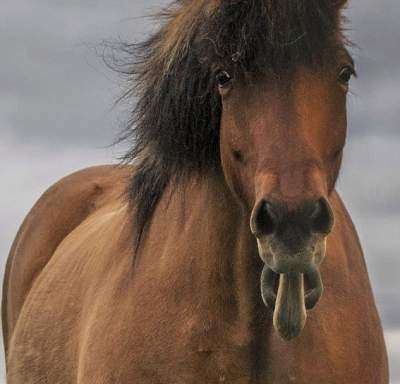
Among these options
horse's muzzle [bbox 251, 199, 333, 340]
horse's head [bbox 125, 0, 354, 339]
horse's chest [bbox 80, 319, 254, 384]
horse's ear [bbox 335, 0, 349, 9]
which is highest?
horse's ear [bbox 335, 0, 349, 9]

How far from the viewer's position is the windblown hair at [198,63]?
471 centimetres

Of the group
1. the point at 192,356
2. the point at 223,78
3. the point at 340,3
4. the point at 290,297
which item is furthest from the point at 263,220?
the point at 340,3

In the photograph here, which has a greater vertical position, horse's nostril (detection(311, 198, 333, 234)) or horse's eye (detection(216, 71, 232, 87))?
horse's eye (detection(216, 71, 232, 87))

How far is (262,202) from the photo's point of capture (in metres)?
4.34

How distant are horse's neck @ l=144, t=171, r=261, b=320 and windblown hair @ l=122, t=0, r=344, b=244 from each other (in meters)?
0.15

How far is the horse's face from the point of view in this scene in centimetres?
432

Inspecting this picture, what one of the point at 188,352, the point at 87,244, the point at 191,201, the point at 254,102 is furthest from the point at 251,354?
the point at 87,244

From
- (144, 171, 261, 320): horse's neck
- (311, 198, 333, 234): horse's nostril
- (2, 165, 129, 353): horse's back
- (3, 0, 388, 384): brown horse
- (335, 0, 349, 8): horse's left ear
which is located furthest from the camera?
(2, 165, 129, 353): horse's back

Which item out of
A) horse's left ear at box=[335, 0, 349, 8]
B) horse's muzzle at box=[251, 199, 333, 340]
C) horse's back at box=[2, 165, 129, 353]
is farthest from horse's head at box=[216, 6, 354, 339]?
horse's back at box=[2, 165, 129, 353]

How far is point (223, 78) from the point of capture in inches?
189

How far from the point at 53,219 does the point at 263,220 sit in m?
4.45

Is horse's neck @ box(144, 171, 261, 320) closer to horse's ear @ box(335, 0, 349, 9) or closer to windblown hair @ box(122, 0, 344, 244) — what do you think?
windblown hair @ box(122, 0, 344, 244)

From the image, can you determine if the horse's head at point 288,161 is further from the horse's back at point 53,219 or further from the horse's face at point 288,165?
the horse's back at point 53,219

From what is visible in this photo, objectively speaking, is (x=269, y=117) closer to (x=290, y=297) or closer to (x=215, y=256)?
(x=290, y=297)
